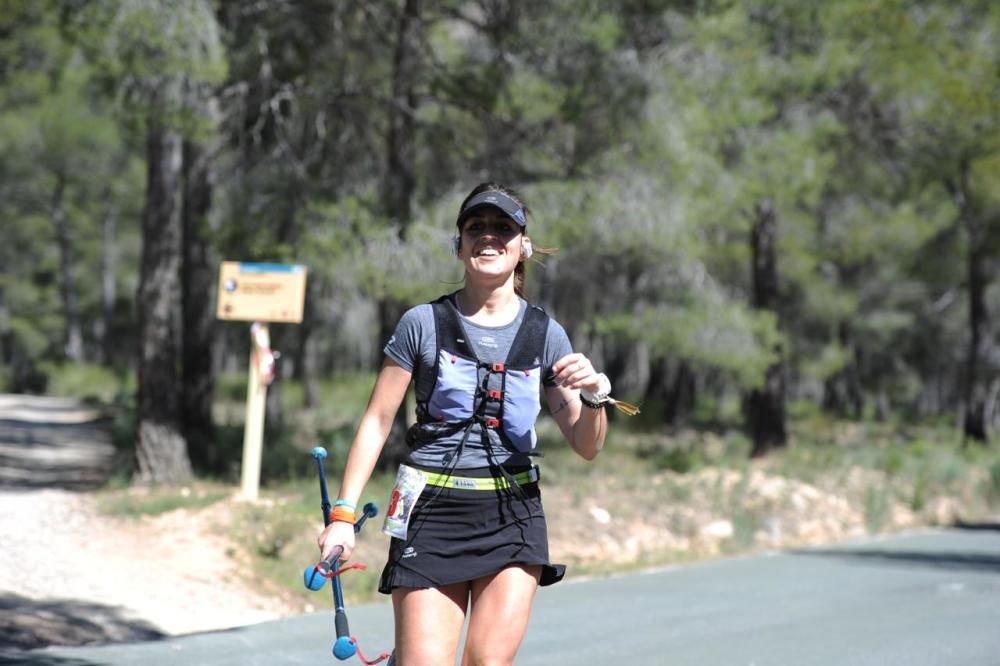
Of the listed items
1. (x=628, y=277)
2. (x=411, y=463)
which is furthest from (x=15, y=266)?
(x=411, y=463)

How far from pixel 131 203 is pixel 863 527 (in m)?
44.6

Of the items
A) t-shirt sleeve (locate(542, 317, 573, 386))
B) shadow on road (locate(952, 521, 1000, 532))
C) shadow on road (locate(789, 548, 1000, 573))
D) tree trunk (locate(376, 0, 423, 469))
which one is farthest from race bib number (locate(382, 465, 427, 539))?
shadow on road (locate(952, 521, 1000, 532))

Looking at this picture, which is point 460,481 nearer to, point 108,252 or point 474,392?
point 474,392

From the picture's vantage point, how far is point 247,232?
13625mm

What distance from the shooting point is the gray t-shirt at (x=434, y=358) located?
3754mm

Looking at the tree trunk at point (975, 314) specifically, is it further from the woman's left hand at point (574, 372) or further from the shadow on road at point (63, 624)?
the woman's left hand at point (574, 372)

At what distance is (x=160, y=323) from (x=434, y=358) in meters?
10.3

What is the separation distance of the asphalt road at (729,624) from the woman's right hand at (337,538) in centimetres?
332

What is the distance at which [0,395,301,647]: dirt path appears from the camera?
798 centimetres

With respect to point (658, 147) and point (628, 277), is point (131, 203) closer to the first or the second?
point (628, 277)

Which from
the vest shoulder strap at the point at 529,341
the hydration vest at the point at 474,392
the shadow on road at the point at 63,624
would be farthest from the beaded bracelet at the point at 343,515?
the shadow on road at the point at 63,624

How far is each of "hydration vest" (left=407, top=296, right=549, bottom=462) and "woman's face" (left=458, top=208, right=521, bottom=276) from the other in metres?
0.16

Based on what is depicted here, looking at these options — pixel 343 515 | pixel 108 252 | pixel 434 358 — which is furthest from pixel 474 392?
pixel 108 252

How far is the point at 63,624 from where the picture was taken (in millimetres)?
7836
